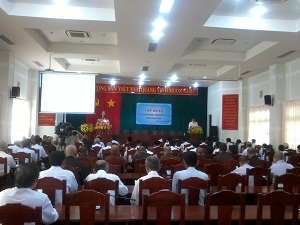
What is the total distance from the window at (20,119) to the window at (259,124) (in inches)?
432

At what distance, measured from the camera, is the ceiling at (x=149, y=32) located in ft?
26.2

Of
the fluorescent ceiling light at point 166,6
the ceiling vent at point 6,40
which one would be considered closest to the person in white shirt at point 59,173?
the fluorescent ceiling light at point 166,6

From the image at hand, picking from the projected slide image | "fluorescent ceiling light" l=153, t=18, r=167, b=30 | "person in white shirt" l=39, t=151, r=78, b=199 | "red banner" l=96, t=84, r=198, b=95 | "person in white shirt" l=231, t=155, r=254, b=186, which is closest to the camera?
"person in white shirt" l=39, t=151, r=78, b=199

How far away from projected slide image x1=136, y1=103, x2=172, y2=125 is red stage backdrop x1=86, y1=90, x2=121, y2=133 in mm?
1304

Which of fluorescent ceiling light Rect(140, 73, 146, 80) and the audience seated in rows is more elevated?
fluorescent ceiling light Rect(140, 73, 146, 80)

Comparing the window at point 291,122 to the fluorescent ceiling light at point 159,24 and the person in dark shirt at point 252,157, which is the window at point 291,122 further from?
the fluorescent ceiling light at point 159,24

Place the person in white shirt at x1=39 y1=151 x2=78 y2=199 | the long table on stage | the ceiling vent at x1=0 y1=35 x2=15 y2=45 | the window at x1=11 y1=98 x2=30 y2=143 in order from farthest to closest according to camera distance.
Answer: the window at x1=11 y1=98 x2=30 y2=143, the ceiling vent at x1=0 y1=35 x2=15 y2=45, the person in white shirt at x1=39 y1=151 x2=78 y2=199, the long table on stage

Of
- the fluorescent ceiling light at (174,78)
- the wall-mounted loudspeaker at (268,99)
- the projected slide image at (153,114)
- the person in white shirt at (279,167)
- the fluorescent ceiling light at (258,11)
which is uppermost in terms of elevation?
the fluorescent ceiling light at (258,11)

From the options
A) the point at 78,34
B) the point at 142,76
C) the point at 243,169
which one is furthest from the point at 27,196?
the point at 142,76

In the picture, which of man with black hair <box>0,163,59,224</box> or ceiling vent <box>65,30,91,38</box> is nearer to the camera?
man with black hair <box>0,163,59,224</box>

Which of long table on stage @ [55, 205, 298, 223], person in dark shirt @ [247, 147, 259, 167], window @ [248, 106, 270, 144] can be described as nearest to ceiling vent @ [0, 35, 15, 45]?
person in dark shirt @ [247, 147, 259, 167]

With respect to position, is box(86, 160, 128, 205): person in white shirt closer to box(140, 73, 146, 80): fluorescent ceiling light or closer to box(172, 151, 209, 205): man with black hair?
box(172, 151, 209, 205): man with black hair

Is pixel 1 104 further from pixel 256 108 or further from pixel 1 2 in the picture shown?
pixel 256 108

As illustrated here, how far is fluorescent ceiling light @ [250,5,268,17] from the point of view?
8078mm
